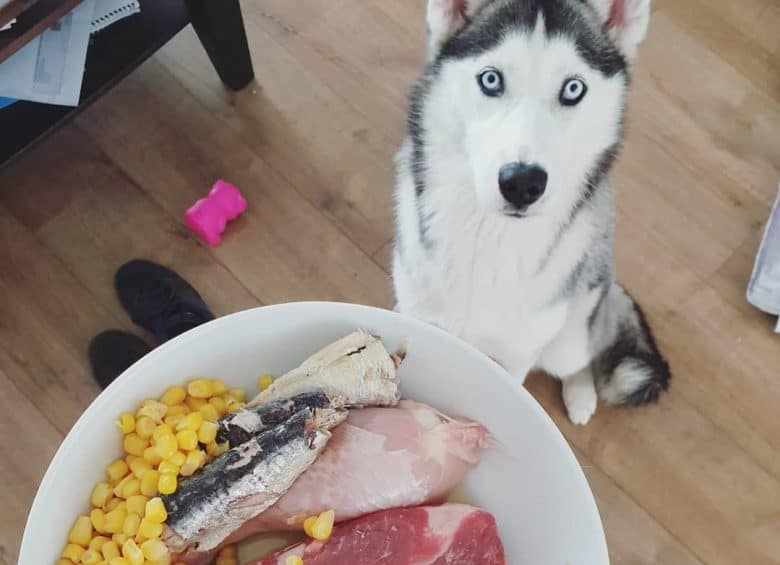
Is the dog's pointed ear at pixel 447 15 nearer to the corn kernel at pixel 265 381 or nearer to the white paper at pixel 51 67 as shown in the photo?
the corn kernel at pixel 265 381

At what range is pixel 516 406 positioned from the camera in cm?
131

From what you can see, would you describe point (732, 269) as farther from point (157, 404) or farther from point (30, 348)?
point (30, 348)

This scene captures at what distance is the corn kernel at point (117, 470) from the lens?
1347 mm

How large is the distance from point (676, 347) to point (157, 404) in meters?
1.06

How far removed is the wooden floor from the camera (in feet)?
5.63

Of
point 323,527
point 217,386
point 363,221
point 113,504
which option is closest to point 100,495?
point 113,504

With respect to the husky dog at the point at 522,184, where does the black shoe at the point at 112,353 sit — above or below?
below

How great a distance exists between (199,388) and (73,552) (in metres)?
0.30

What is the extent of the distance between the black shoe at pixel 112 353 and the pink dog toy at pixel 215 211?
264 millimetres

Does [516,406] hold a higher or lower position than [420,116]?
lower

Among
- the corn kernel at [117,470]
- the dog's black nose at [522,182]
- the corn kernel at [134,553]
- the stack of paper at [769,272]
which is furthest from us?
the stack of paper at [769,272]

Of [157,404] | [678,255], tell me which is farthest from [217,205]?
[678,255]

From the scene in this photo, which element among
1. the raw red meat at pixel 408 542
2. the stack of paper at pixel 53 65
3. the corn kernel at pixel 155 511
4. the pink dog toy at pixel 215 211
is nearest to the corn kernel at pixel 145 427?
the corn kernel at pixel 155 511


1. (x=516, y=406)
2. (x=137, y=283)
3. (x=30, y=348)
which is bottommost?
(x=30, y=348)
